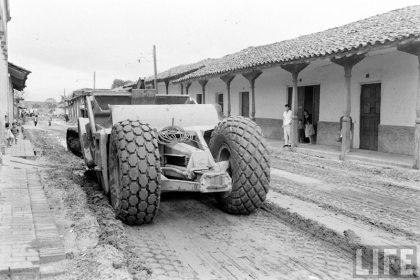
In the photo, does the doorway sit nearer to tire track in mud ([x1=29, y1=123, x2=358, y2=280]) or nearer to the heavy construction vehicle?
the heavy construction vehicle

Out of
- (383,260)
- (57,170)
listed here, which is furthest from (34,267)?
(57,170)

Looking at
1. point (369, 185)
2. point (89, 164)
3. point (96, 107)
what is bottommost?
point (369, 185)

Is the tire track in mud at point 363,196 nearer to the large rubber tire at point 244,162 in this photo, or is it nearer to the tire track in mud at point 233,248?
the tire track in mud at point 233,248

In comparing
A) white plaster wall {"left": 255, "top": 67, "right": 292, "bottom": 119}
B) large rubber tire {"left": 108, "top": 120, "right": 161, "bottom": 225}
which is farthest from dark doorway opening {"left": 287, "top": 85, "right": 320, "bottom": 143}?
large rubber tire {"left": 108, "top": 120, "right": 161, "bottom": 225}

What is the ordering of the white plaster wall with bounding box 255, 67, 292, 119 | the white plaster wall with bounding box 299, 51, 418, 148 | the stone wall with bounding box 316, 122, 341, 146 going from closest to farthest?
the white plaster wall with bounding box 299, 51, 418, 148
the stone wall with bounding box 316, 122, 341, 146
the white plaster wall with bounding box 255, 67, 292, 119

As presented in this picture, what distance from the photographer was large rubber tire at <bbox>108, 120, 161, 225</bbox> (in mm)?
4637

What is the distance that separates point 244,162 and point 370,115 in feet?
29.8

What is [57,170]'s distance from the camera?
28.6ft

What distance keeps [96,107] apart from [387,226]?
4.62 m

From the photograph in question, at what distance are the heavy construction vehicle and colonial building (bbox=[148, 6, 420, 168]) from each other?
225 inches

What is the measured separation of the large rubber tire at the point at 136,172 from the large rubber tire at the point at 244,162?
0.98m

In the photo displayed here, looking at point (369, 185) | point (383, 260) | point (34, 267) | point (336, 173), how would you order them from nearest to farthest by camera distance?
point (34, 267) < point (383, 260) < point (369, 185) < point (336, 173)

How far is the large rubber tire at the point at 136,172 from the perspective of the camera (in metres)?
4.64

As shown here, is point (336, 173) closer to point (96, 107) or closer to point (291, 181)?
point (291, 181)
